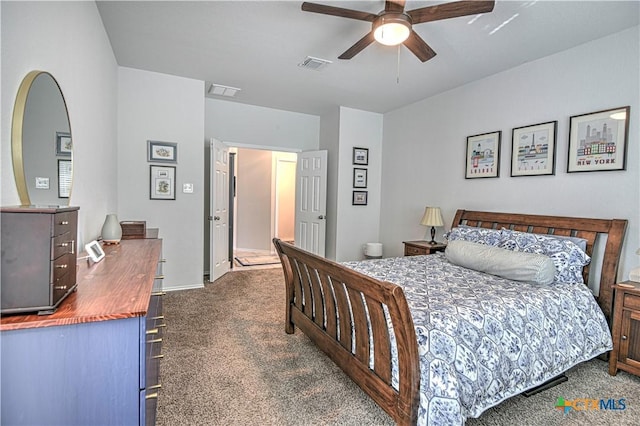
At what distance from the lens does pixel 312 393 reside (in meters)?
2.01

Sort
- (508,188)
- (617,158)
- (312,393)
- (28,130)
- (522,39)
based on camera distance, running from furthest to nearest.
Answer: (508,188) → (522,39) → (617,158) → (312,393) → (28,130)

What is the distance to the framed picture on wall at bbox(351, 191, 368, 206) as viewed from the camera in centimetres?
523

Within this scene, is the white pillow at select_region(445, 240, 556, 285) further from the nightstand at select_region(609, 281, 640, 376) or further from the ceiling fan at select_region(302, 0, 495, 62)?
the ceiling fan at select_region(302, 0, 495, 62)

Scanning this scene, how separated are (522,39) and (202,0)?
2699 mm

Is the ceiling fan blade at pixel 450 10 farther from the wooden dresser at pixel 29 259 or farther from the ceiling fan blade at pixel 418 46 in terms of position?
the wooden dresser at pixel 29 259

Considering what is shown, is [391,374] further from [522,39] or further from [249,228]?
[249,228]

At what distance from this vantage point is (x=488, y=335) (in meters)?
1.70

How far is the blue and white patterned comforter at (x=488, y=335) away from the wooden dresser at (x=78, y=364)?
1201mm

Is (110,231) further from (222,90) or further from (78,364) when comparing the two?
(222,90)

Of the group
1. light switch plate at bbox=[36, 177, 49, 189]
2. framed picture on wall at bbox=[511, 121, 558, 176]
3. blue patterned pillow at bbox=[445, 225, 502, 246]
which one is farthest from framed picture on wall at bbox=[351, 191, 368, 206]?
light switch plate at bbox=[36, 177, 49, 189]

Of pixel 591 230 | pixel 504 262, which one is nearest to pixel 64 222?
pixel 504 262

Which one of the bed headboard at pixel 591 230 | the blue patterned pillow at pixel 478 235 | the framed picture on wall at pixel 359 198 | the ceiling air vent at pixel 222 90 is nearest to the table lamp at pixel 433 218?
the blue patterned pillow at pixel 478 235

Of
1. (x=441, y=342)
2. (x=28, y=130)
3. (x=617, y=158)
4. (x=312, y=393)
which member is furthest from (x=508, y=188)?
(x=28, y=130)

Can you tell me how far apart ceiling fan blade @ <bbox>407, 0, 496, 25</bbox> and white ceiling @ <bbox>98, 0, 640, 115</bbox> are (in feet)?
0.84
